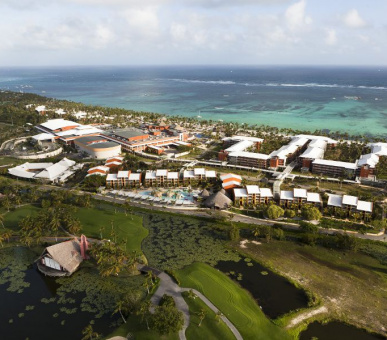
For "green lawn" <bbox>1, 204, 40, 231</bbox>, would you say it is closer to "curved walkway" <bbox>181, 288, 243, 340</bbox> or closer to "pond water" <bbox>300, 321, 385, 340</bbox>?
"curved walkway" <bbox>181, 288, 243, 340</bbox>

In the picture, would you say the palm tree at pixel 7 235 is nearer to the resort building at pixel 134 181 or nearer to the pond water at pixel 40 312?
the pond water at pixel 40 312

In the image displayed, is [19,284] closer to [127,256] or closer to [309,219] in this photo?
[127,256]

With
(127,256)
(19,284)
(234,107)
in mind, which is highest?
(234,107)

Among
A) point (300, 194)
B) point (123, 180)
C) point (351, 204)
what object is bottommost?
point (123, 180)

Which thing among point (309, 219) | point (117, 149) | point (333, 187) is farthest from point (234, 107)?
point (309, 219)

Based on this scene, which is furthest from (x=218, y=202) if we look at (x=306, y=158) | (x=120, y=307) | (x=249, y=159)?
(x=306, y=158)

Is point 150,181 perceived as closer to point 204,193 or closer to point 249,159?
point 204,193
